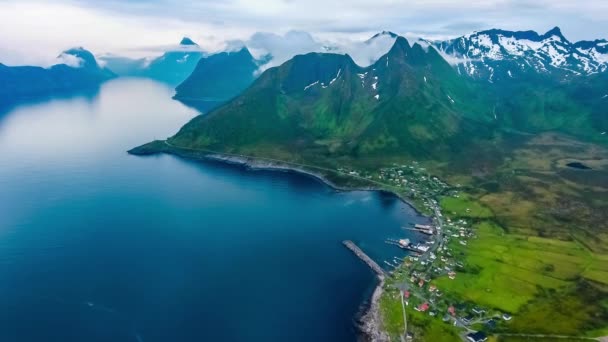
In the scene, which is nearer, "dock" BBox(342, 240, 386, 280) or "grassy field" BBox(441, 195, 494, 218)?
"dock" BBox(342, 240, 386, 280)

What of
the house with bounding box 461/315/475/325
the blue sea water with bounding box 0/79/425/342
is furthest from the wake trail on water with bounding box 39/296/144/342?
the house with bounding box 461/315/475/325

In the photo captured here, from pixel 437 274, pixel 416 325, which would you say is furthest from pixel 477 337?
pixel 437 274

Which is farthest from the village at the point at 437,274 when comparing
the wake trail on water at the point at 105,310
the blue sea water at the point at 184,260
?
the wake trail on water at the point at 105,310

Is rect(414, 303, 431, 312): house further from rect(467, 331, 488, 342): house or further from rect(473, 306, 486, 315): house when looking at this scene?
rect(467, 331, 488, 342): house

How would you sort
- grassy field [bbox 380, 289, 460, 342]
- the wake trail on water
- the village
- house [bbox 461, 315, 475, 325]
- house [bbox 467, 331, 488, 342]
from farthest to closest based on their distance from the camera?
the village → house [bbox 461, 315, 475, 325] → the wake trail on water → grassy field [bbox 380, 289, 460, 342] → house [bbox 467, 331, 488, 342]

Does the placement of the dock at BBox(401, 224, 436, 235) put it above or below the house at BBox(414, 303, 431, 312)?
above

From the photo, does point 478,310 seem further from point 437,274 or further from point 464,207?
point 464,207

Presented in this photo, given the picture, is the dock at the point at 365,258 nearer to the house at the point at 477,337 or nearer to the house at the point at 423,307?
the house at the point at 423,307
